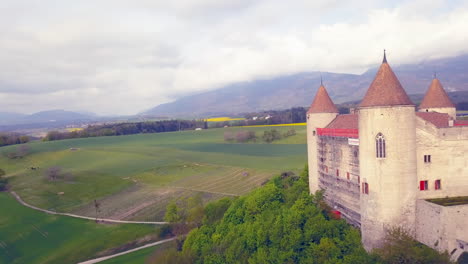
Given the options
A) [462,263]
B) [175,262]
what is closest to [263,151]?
[175,262]

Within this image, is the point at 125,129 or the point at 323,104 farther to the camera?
the point at 125,129

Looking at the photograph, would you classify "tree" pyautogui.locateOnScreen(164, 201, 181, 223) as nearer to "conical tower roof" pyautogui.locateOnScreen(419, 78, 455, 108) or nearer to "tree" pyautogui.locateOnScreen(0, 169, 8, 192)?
"conical tower roof" pyautogui.locateOnScreen(419, 78, 455, 108)

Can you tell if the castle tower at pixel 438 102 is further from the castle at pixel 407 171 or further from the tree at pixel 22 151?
the tree at pixel 22 151

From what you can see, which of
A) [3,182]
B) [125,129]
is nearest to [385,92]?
[3,182]

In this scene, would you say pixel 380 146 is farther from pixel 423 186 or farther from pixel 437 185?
pixel 437 185

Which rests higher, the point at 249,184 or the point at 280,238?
the point at 280,238
